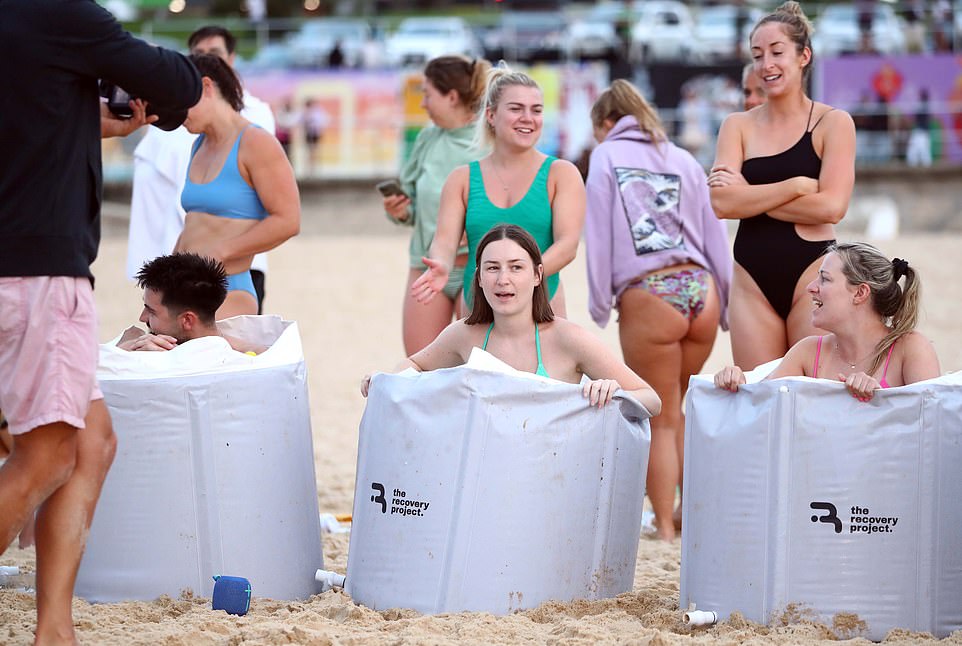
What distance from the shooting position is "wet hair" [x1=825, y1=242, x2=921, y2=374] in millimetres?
3463

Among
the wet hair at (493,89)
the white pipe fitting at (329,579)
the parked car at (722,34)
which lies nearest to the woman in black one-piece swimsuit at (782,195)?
the wet hair at (493,89)

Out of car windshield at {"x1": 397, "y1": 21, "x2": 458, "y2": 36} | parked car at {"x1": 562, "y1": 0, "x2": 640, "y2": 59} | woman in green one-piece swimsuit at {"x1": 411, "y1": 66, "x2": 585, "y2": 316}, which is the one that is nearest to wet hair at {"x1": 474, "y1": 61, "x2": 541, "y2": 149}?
woman in green one-piece swimsuit at {"x1": 411, "y1": 66, "x2": 585, "y2": 316}

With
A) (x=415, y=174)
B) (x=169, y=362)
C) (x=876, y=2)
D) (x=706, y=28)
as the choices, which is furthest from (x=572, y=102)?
(x=169, y=362)

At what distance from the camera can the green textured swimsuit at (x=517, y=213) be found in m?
4.33

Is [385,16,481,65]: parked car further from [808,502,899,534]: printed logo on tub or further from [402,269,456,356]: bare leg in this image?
[808,502,899,534]: printed logo on tub

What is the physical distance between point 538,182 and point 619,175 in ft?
2.07

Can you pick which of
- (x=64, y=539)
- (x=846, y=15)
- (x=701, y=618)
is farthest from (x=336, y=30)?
(x=64, y=539)

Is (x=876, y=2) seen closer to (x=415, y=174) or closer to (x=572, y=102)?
(x=572, y=102)

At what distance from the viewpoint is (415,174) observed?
5.32 metres

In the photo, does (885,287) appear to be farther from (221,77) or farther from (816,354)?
(221,77)

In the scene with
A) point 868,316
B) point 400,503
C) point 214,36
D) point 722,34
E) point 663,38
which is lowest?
point 400,503

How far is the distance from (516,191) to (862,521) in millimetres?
1687

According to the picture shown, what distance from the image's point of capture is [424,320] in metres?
4.74

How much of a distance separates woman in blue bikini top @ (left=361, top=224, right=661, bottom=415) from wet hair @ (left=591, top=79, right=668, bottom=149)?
1323mm
